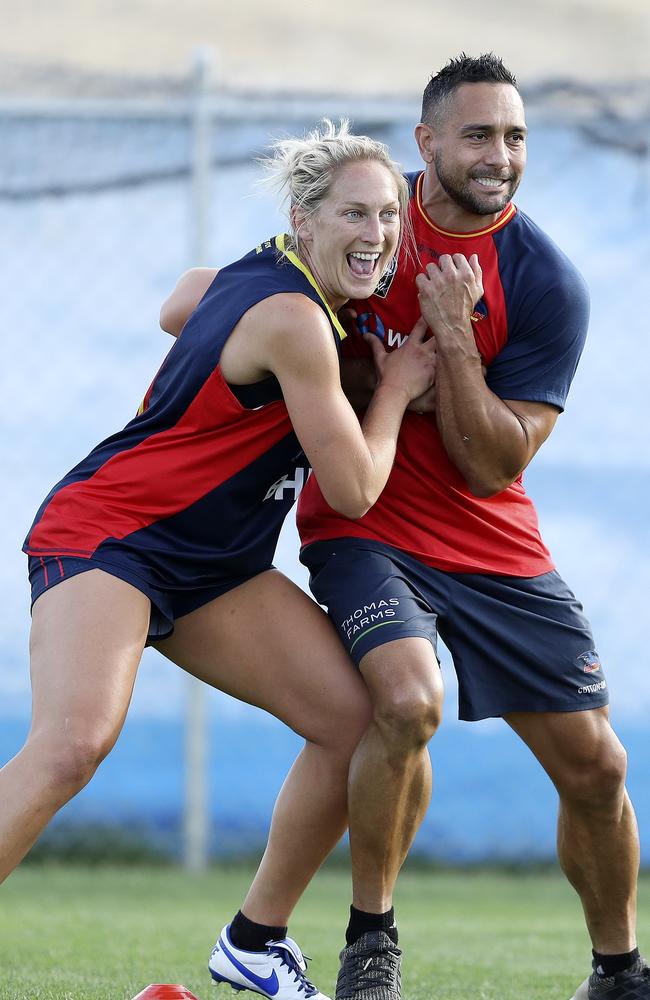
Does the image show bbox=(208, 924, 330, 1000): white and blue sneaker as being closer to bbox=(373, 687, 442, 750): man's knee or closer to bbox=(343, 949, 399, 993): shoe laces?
bbox=(343, 949, 399, 993): shoe laces

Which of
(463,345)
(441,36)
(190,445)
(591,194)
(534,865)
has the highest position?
(441,36)

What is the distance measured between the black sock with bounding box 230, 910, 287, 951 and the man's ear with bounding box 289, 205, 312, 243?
1551mm

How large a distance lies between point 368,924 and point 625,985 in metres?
0.68

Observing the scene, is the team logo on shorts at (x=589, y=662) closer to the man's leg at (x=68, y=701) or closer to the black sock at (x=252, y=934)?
the black sock at (x=252, y=934)

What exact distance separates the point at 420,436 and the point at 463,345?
277 millimetres

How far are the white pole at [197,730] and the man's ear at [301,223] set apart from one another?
3.38 meters

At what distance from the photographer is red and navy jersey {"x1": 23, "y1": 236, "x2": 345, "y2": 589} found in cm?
288

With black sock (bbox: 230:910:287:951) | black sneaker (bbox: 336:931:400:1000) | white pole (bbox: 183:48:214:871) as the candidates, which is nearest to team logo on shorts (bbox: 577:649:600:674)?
black sneaker (bbox: 336:931:400:1000)

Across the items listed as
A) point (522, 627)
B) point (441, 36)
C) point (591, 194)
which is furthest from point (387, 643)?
point (441, 36)

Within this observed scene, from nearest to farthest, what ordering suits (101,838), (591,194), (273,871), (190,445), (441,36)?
(190,445), (273,871), (101,838), (591,194), (441,36)

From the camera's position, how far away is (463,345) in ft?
10.2

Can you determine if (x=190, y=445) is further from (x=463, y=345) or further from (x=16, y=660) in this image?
(x=16, y=660)

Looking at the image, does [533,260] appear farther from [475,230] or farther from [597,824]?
[597,824]

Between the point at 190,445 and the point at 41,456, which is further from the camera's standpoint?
the point at 41,456
